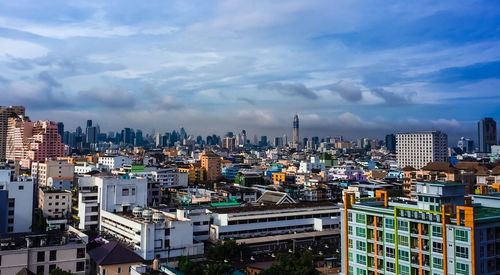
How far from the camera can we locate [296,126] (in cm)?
16950

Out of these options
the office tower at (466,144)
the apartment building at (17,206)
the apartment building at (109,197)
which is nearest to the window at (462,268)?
the apartment building at (109,197)

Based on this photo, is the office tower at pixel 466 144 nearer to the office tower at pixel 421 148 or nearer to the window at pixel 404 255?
the office tower at pixel 421 148

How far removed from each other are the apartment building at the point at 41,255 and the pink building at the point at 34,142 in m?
41.0

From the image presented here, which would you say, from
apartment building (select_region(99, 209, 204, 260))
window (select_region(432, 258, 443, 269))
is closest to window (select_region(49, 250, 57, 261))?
apartment building (select_region(99, 209, 204, 260))

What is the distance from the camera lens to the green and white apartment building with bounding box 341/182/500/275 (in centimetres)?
1352

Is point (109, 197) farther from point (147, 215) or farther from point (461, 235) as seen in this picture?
point (461, 235)

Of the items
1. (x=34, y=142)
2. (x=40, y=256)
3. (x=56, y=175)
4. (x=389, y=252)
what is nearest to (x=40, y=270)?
(x=40, y=256)

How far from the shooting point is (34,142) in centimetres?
5719

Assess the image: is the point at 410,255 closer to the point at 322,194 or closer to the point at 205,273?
the point at 205,273

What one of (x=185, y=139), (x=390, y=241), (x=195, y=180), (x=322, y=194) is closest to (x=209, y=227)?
(x=390, y=241)

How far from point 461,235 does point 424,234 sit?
1.19 m

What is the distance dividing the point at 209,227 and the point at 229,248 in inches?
147

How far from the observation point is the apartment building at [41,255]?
15.8 meters

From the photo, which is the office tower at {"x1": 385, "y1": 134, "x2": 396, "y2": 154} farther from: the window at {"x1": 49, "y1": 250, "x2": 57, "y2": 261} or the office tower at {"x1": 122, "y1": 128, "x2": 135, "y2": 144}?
the window at {"x1": 49, "y1": 250, "x2": 57, "y2": 261}
